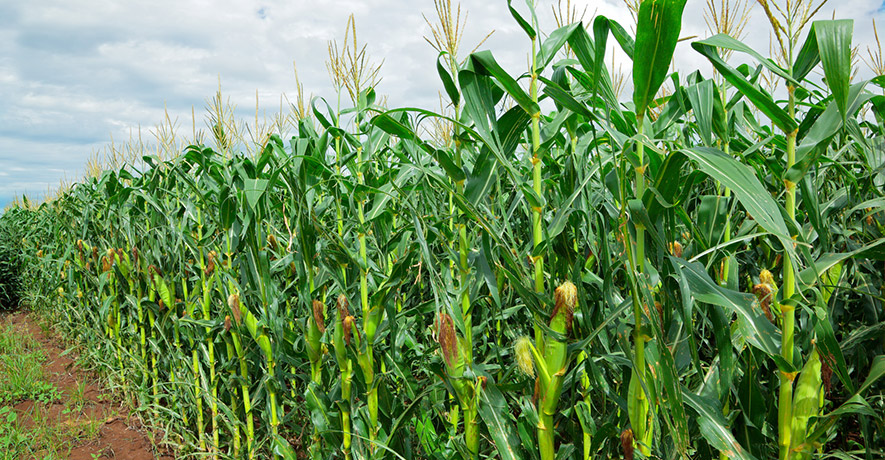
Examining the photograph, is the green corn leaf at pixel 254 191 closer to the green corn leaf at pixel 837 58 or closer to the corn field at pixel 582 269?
the corn field at pixel 582 269

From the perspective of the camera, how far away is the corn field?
1.04m

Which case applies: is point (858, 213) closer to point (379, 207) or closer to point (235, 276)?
point (379, 207)

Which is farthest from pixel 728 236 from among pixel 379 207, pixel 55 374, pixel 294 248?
pixel 55 374

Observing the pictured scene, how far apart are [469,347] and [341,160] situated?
0.95m

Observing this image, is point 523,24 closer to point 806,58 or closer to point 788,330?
point 806,58

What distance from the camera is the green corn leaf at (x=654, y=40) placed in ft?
2.98

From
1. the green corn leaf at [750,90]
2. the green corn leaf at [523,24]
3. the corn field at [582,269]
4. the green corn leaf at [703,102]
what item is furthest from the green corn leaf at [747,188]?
the green corn leaf at [523,24]

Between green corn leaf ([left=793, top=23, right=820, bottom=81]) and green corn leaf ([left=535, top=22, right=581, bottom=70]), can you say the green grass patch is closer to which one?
green corn leaf ([left=535, top=22, right=581, bottom=70])

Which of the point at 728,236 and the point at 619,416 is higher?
the point at 728,236

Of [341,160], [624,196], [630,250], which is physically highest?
[341,160]

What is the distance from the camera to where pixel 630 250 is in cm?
102

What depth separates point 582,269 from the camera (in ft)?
4.92

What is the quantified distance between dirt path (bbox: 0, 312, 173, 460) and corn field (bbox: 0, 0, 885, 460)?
1.56 ft

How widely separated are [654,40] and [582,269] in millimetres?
734
